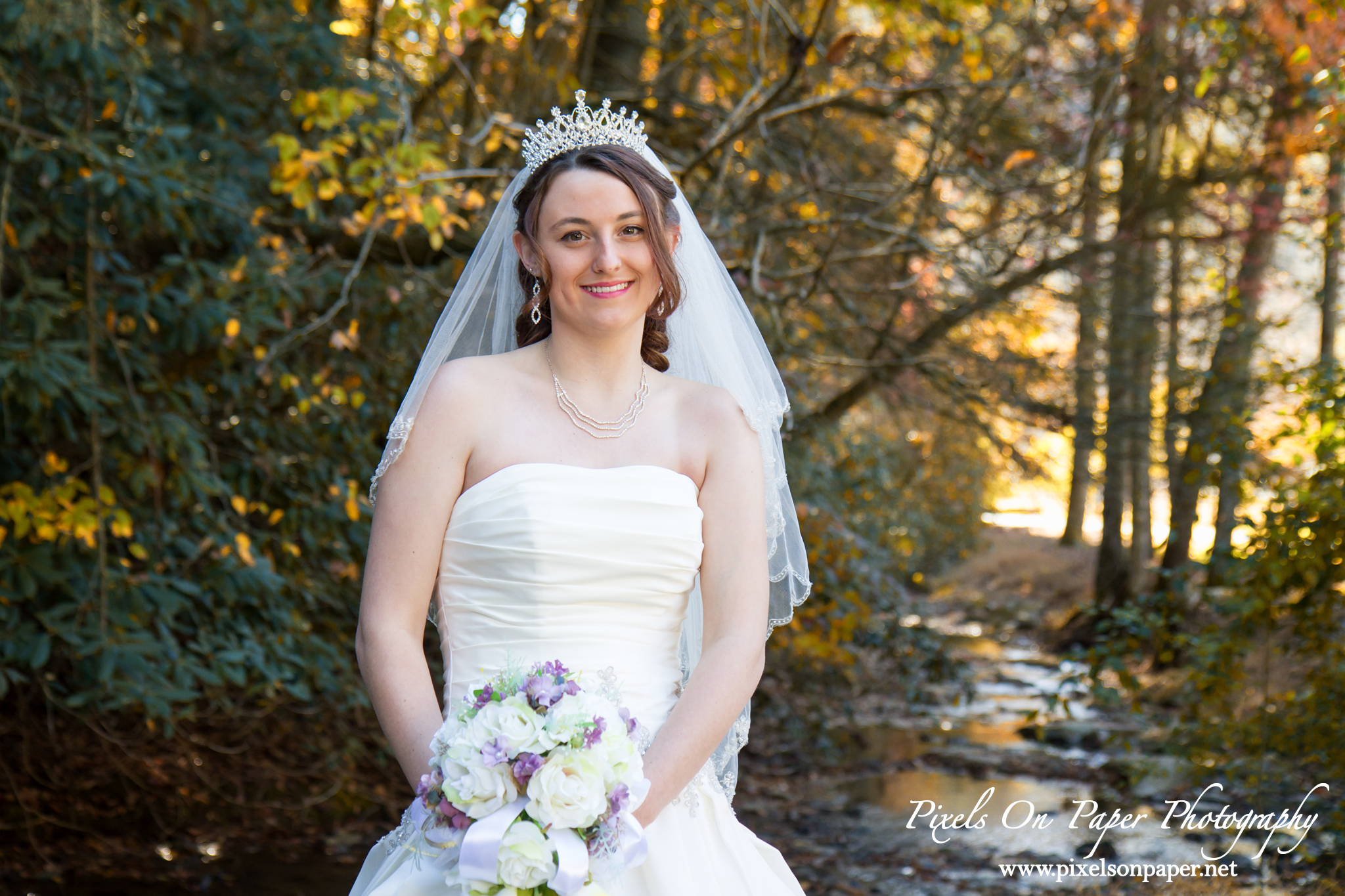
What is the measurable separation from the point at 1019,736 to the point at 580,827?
636 centimetres

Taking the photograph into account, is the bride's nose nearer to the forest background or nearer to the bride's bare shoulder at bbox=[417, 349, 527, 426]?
the bride's bare shoulder at bbox=[417, 349, 527, 426]

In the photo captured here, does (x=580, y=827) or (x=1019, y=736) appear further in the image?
(x=1019, y=736)

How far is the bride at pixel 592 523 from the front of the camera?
206cm

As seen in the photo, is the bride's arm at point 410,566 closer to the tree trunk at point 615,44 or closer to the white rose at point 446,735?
the white rose at point 446,735

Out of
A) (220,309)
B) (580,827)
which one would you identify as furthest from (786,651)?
(580,827)

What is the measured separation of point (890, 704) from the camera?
8.57 metres

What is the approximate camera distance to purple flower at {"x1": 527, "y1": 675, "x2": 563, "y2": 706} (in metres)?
1.67

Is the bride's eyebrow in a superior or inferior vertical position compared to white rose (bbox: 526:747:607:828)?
superior

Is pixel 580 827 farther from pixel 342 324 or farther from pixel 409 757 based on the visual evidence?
pixel 342 324

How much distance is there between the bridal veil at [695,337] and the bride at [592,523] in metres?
0.16

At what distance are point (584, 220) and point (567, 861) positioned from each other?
A: 121cm

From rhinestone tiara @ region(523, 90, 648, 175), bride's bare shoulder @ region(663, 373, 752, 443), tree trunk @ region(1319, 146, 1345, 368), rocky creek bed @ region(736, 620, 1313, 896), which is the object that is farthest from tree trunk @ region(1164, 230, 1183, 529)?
rhinestone tiara @ region(523, 90, 648, 175)

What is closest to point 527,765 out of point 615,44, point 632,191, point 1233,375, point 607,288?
point 607,288

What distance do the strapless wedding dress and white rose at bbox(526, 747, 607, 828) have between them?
17.2 inches
